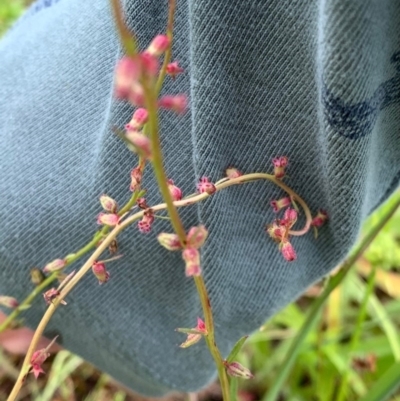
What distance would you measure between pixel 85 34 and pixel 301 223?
232 millimetres

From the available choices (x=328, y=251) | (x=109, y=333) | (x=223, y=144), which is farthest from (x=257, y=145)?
(x=109, y=333)

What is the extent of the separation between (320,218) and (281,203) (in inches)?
1.6

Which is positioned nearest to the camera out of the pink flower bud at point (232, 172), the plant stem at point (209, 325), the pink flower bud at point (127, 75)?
the pink flower bud at point (127, 75)

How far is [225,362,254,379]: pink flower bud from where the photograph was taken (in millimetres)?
347

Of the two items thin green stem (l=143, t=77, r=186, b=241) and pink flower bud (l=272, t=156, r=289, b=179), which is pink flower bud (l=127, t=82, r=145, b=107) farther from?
pink flower bud (l=272, t=156, r=289, b=179)

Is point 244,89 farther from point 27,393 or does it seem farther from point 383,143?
point 27,393

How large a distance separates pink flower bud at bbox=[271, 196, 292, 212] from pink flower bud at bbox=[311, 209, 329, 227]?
3cm

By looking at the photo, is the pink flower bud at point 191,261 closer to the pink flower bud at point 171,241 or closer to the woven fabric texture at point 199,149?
the pink flower bud at point 171,241

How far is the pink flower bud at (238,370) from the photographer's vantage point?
347mm

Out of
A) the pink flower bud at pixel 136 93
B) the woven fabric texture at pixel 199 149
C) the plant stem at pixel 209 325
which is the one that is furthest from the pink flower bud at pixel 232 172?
the pink flower bud at pixel 136 93

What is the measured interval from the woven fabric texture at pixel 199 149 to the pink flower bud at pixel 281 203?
13 mm

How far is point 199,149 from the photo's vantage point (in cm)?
43

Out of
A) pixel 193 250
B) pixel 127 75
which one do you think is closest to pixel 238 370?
pixel 193 250

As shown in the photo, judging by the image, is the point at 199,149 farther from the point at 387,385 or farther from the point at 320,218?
the point at 387,385
